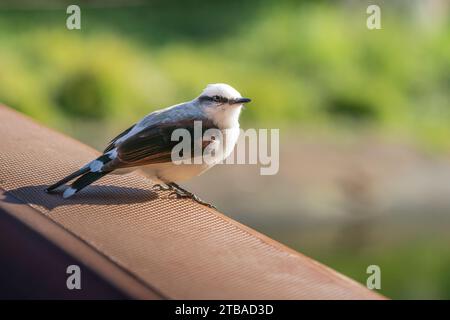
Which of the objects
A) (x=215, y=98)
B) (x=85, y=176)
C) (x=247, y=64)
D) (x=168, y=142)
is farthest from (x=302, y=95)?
(x=85, y=176)

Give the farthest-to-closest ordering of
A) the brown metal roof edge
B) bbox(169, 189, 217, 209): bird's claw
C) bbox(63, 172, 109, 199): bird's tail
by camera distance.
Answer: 1. bbox(169, 189, 217, 209): bird's claw
2. bbox(63, 172, 109, 199): bird's tail
3. the brown metal roof edge

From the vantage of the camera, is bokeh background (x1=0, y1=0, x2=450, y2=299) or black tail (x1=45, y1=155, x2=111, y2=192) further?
bokeh background (x1=0, y1=0, x2=450, y2=299)

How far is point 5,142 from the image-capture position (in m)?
2.57

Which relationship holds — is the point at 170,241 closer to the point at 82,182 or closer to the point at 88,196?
the point at 88,196

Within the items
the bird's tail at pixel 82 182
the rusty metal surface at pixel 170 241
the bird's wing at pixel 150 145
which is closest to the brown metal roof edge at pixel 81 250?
the rusty metal surface at pixel 170 241

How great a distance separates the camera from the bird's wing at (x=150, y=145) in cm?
275

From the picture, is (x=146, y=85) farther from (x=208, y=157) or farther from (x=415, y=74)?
(x=208, y=157)

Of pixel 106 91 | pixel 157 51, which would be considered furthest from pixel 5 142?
pixel 157 51

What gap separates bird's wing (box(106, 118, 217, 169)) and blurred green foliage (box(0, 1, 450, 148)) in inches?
250

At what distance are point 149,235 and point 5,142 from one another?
882mm

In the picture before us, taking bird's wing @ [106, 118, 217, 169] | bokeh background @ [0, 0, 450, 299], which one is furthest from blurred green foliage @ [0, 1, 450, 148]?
bird's wing @ [106, 118, 217, 169]

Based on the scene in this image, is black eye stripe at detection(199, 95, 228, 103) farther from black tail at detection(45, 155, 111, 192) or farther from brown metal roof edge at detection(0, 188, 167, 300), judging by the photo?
brown metal roof edge at detection(0, 188, 167, 300)

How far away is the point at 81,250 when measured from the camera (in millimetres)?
1595

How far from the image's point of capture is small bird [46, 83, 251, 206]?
8.77ft
